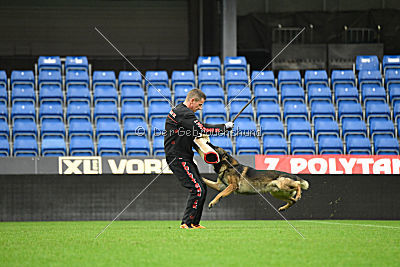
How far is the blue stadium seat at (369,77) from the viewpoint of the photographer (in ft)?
56.7

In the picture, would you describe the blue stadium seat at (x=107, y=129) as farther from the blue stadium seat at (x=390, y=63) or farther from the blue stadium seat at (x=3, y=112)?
the blue stadium seat at (x=390, y=63)

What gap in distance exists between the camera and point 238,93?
1642cm

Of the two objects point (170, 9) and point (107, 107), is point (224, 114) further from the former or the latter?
point (170, 9)

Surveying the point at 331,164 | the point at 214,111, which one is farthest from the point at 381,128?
the point at 214,111

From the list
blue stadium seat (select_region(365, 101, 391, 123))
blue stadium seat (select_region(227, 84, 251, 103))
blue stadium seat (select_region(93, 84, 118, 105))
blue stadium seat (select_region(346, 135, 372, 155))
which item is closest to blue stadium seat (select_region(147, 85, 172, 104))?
blue stadium seat (select_region(93, 84, 118, 105))

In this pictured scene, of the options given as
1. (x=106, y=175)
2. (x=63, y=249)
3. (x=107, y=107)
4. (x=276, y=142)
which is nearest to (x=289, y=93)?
(x=276, y=142)

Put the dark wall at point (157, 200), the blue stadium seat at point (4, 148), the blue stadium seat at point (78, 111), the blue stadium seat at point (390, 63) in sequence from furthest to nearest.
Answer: the blue stadium seat at point (390, 63) → the blue stadium seat at point (78, 111) → the blue stadium seat at point (4, 148) → the dark wall at point (157, 200)

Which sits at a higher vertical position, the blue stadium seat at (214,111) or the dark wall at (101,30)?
the dark wall at (101,30)

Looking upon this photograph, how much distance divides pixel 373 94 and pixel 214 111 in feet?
14.0

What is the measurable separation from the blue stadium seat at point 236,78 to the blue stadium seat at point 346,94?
92.0 inches

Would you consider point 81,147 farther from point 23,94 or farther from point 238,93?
point 238,93

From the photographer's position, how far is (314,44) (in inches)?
760

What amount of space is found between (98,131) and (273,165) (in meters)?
4.38

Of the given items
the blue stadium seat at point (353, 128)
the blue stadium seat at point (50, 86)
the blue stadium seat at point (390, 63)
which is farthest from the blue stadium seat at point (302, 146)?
the blue stadium seat at point (50, 86)
